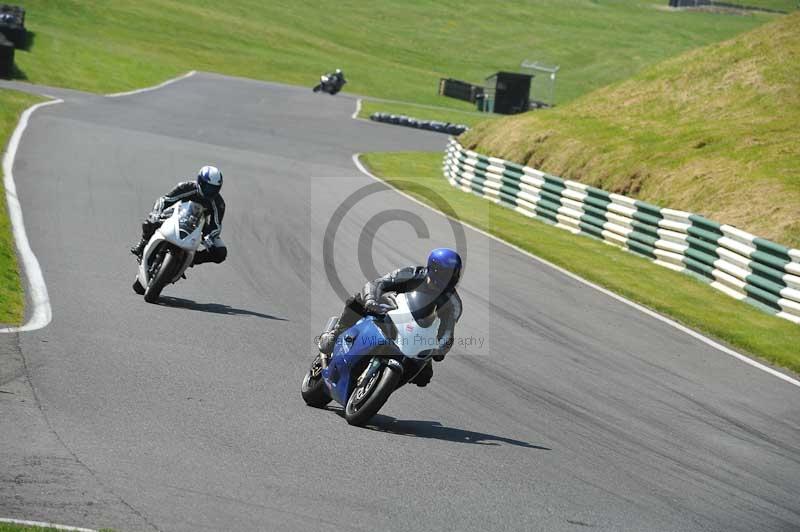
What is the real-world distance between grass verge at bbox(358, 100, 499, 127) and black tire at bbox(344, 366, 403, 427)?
46861 millimetres

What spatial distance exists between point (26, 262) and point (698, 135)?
66.4ft

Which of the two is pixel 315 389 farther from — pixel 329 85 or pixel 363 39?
pixel 363 39

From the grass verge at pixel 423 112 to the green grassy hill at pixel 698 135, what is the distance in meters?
19.2

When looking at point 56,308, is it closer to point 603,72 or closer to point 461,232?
point 461,232

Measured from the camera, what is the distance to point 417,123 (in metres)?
54.1

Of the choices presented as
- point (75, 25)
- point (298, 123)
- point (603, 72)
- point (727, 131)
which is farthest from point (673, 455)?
point (603, 72)

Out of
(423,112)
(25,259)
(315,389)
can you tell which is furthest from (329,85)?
(315,389)

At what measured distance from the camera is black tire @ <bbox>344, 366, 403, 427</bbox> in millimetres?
8766

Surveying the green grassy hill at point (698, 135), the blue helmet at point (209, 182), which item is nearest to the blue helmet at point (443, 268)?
the blue helmet at point (209, 182)

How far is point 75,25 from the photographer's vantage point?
7100cm

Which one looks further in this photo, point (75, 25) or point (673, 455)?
point (75, 25)

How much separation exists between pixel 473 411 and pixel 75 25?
66.2 meters

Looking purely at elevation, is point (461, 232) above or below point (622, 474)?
below

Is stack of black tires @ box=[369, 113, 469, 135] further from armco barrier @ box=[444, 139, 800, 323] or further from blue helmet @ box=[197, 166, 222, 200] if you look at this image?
blue helmet @ box=[197, 166, 222, 200]
